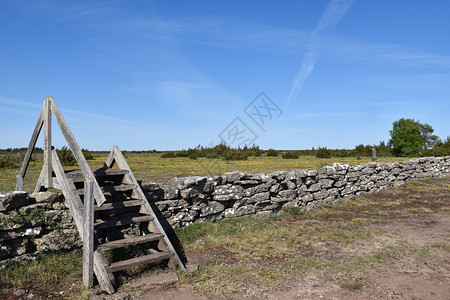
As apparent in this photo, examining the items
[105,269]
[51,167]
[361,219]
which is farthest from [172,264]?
[361,219]

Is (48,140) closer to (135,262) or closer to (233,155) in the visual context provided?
(135,262)

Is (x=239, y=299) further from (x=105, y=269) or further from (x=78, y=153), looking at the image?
(x=78, y=153)

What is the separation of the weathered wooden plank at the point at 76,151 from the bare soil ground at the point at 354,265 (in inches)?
72.7

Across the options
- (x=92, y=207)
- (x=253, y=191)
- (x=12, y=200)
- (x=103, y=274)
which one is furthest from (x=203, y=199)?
(x=12, y=200)

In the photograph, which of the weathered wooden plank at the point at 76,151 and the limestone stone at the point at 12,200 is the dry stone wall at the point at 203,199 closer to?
the limestone stone at the point at 12,200

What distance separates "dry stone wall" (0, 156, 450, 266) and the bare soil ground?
1.03 meters

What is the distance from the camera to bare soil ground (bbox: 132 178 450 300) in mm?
4746

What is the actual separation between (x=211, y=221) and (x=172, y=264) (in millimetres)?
3103

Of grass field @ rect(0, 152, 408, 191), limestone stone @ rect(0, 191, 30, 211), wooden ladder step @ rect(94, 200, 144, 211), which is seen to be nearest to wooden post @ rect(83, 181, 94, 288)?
wooden ladder step @ rect(94, 200, 144, 211)

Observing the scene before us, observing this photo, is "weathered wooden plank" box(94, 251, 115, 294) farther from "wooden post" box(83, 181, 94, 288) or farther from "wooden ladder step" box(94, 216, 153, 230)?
"wooden ladder step" box(94, 216, 153, 230)

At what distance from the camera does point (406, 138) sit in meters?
55.8

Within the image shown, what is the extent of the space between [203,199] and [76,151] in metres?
3.84

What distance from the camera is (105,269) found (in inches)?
188

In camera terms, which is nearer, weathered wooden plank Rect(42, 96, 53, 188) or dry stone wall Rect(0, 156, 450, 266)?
dry stone wall Rect(0, 156, 450, 266)
